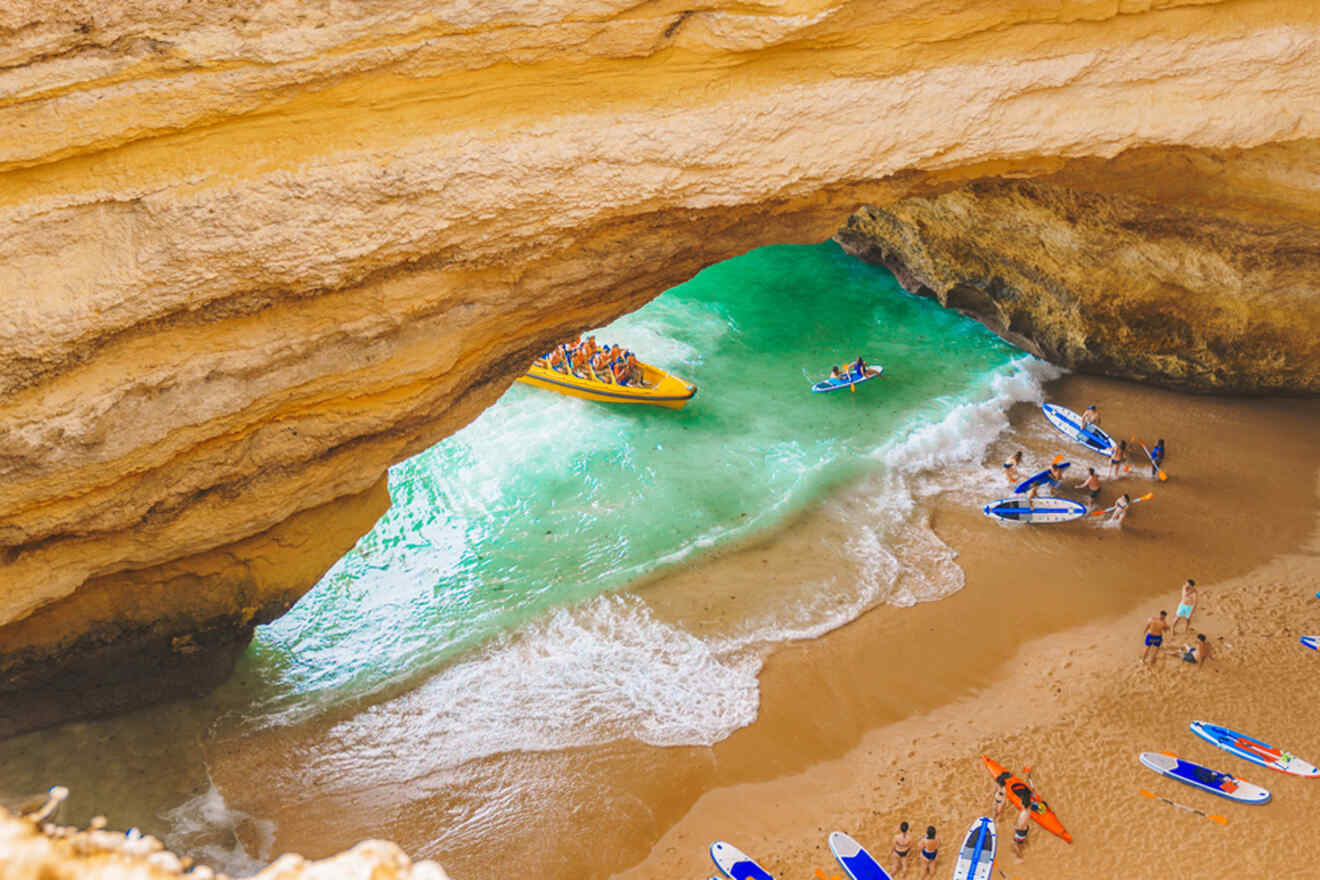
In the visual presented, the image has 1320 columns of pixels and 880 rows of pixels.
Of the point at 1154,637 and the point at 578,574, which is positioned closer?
the point at 1154,637

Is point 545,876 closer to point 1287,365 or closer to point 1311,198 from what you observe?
point 1311,198

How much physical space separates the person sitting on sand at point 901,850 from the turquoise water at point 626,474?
461 cm

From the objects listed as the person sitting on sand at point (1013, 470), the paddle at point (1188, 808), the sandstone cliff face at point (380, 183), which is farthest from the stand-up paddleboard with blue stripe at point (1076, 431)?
the sandstone cliff face at point (380, 183)

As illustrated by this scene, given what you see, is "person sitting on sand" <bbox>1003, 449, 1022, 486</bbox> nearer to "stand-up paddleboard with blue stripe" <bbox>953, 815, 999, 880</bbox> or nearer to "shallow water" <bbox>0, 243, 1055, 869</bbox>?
"shallow water" <bbox>0, 243, 1055, 869</bbox>

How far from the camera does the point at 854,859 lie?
8008mm

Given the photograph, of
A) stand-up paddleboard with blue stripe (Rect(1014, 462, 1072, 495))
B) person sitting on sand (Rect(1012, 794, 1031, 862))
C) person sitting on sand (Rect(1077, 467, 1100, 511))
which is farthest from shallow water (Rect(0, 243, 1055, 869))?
person sitting on sand (Rect(1012, 794, 1031, 862))

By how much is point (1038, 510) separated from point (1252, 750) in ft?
13.2

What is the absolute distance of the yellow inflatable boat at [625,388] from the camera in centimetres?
1534

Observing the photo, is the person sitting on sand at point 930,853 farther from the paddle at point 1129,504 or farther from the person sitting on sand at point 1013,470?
the person sitting on sand at point 1013,470

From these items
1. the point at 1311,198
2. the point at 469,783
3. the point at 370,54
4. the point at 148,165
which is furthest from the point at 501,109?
the point at 1311,198

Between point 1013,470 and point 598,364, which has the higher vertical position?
point 598,364

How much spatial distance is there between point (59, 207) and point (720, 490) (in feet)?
30.2

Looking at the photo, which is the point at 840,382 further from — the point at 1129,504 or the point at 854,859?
the point at 854,859

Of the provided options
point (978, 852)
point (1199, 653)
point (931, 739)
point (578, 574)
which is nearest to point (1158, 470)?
point (1199, 653)
